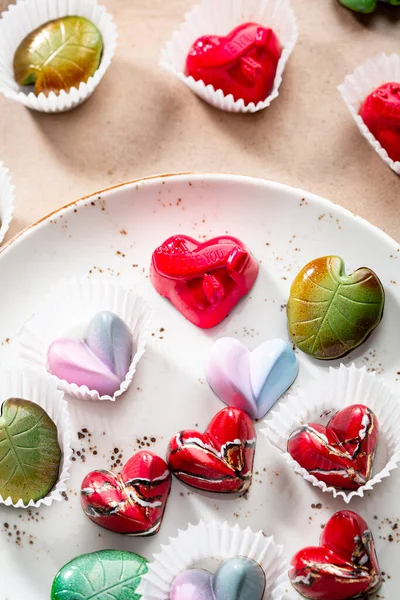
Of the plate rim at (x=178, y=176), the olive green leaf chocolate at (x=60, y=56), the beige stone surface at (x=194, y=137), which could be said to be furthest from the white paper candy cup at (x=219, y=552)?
the olive green leaf chocolate at (x=60, y=56)

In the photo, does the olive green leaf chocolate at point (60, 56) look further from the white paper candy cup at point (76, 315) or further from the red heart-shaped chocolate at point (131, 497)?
the red heart-shaped chocolate at point (131, 497)

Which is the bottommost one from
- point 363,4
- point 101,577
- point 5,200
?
point 101,577

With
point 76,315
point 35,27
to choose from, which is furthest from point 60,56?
point 76,315

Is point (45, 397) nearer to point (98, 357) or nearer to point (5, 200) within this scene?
point (98, 357)

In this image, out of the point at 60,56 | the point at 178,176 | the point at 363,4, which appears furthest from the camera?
the point at 363,4

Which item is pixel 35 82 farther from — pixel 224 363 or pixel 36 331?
pixel 224 363

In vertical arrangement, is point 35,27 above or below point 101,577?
above
